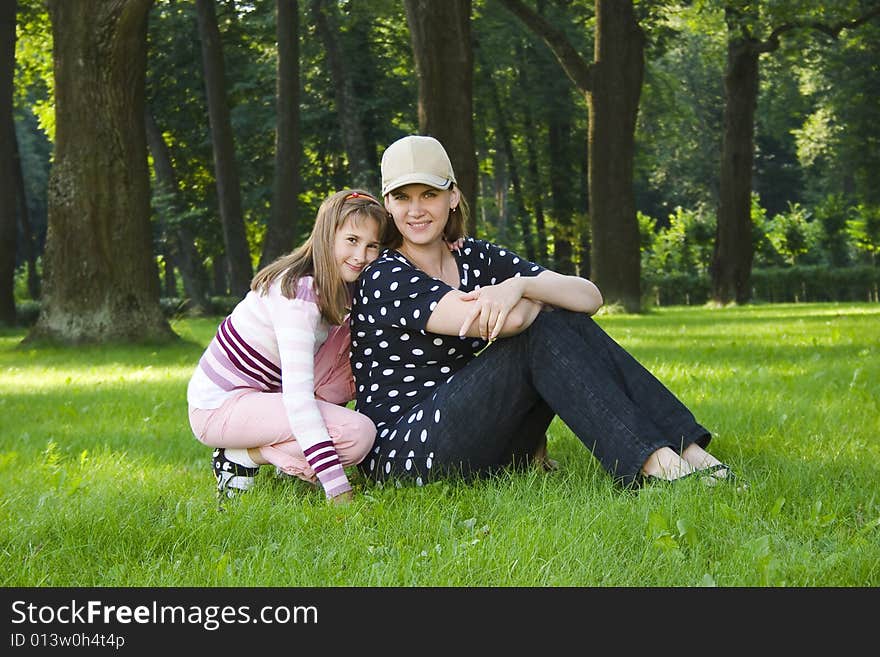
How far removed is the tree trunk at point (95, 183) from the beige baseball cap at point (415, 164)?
10158 millimetres

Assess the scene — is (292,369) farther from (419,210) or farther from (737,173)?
(737,173)

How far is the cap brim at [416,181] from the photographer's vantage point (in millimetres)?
4742

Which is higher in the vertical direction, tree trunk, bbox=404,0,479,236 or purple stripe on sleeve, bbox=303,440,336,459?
tree trunk, bbox=404,0,479,236

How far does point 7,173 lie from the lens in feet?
75.9

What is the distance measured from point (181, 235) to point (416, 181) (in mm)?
28784

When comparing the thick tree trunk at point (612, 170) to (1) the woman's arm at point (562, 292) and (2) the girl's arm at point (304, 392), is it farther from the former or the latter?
(2) the girl's arm at point (304, 392)

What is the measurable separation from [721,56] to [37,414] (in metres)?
27.8

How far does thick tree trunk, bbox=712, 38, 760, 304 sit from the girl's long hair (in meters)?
25.3

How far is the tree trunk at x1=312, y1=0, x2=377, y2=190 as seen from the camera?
2805cm

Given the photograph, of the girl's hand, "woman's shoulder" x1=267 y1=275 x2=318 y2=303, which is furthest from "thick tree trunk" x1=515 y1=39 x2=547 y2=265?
the girl's hand

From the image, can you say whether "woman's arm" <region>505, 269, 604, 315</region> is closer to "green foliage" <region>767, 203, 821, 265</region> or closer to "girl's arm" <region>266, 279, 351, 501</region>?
"girl's arm" <region>266, 279, 351, 501</region>

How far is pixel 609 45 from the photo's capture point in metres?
23.3

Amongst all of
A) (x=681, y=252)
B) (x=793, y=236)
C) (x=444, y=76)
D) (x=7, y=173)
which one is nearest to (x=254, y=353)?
(x=444, y=76)

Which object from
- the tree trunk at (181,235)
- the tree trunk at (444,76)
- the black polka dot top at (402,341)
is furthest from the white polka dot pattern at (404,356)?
the tree trunk at (181,235)
